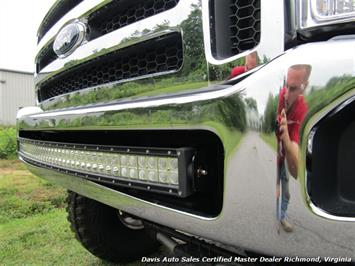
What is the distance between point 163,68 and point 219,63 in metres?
0.36

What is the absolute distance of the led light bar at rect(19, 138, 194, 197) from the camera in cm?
133

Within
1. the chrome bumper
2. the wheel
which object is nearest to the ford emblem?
the chrome bumper

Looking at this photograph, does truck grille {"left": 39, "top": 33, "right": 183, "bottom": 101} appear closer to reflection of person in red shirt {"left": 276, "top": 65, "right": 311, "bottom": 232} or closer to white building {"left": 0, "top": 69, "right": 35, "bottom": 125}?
reflection of person in red shirt {"left": 276, "top": 65, "right": 311, "bottom": 232}

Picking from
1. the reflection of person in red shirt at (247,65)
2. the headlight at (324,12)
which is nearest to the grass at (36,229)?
the reflection of person in red shirt at (247,65)

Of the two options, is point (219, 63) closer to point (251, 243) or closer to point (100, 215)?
point (251, 243)

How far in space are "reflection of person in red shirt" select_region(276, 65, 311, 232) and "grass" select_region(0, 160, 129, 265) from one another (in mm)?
2438

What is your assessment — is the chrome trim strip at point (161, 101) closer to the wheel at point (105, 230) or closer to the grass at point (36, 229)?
the wheel at point (105, 230)

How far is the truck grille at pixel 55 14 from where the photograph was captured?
7.39ft

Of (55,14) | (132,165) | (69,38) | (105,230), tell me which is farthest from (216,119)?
(105,230)

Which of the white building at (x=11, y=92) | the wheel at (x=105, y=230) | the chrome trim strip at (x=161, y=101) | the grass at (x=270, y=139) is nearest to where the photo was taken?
the grass at (x=270, y=139)

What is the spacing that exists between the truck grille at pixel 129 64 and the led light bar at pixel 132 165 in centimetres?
30

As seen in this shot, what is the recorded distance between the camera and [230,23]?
4.32 feet

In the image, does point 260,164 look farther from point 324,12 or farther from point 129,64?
point 129,64

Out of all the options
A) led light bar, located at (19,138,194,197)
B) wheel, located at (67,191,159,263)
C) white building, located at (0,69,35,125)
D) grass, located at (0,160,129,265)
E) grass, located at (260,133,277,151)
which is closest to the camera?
grass, located at (260,133,277,151)
